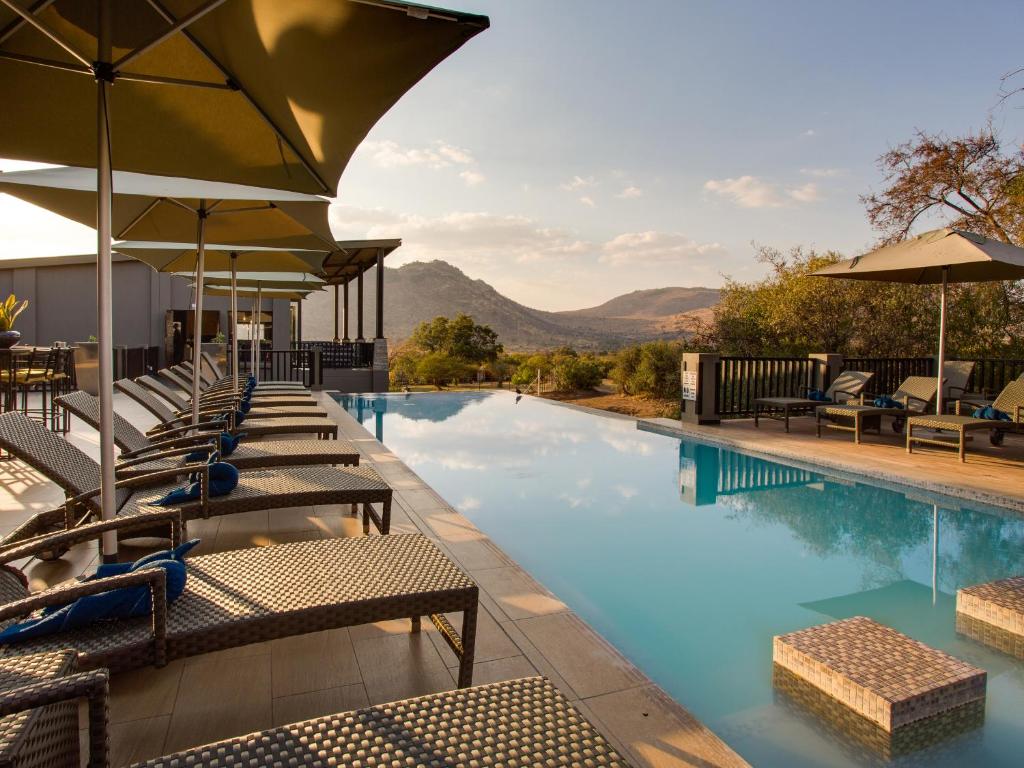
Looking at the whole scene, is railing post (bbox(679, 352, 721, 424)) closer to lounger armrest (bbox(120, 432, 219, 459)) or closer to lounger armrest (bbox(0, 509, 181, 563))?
lounger armrest (bbox(120, 432, 219, 459))

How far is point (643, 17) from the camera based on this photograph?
42.6 feet

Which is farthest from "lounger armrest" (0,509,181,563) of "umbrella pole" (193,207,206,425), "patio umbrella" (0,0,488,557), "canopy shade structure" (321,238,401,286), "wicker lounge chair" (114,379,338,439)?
"canopy shade structure" (321,238,401,286)

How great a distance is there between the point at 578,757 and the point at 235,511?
2.45 metres

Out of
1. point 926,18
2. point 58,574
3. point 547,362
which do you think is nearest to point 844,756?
point 58,574

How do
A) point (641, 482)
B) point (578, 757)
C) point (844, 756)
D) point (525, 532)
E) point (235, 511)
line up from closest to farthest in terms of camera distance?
1. point (578, 757)
2. point (844, 756)
3. point (235, 511)
4. point (525, 532)
5. point (641, 482)

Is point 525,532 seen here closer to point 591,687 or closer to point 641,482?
point 641,482

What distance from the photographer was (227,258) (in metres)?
7.86

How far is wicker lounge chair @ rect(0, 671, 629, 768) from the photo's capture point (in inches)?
49.2

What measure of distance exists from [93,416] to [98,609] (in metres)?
2.45

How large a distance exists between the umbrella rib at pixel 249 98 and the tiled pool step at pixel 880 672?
10.6ft

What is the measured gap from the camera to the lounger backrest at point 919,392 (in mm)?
8617

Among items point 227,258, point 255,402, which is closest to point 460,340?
point 227,258

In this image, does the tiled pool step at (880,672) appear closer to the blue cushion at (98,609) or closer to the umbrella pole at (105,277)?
the blue cushion at (98,609)

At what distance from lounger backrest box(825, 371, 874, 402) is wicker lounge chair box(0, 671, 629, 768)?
9665 millimetres
